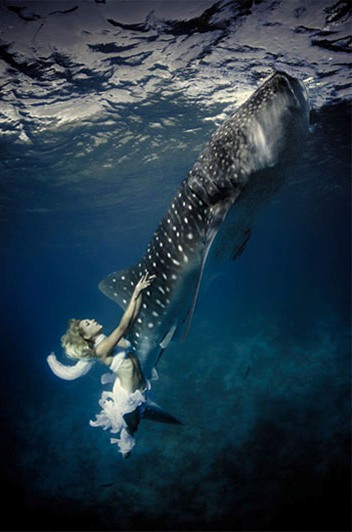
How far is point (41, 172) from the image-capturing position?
54.1ft

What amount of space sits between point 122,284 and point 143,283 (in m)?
1.11

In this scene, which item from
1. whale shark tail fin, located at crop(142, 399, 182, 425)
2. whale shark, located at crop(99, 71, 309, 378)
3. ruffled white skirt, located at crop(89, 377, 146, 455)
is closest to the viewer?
whale shark, located at crop(99, 71, 309, 378)

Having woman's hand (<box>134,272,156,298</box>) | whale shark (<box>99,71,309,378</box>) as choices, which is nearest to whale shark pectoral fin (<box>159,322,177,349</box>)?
whale shark (<box>99,71,309,378</box>)

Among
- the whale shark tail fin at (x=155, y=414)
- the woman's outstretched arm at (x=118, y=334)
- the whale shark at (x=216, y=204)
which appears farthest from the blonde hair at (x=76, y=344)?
the whale shark tail fin at (x=155, y=414)

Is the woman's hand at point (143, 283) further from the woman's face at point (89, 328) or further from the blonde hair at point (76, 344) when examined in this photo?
the blonde hair at point (76, 344)

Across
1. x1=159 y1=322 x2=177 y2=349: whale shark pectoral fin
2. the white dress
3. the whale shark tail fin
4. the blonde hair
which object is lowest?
the whale shark tail fin

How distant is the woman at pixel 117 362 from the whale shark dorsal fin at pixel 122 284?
1.73 ft

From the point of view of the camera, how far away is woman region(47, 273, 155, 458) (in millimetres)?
4770

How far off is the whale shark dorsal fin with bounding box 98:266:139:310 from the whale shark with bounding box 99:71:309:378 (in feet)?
0.06

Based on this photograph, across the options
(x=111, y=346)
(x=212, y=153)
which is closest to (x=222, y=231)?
(x=212, y=153)

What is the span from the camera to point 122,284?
19.9ft

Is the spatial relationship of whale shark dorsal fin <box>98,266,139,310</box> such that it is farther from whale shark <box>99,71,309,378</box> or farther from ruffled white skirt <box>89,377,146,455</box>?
ruffled white skirt <box>89,377,146,455</box>

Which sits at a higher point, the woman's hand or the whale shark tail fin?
the woman's hand

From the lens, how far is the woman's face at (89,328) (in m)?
4.81
